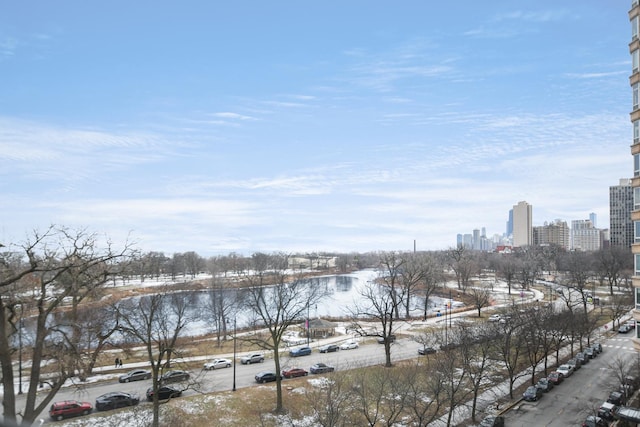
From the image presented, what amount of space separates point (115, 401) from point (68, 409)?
8.04ft

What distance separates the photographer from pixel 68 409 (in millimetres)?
24078

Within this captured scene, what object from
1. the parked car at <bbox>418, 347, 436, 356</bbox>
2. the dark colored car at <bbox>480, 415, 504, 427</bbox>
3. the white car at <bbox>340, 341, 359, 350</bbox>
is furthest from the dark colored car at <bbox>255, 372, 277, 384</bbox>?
the dark colored car at <bbox>480, 415, 504, 427</bbox>

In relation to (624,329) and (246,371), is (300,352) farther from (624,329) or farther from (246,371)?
(624,329)

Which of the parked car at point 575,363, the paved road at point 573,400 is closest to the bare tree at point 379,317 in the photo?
the paved road at point 573,400

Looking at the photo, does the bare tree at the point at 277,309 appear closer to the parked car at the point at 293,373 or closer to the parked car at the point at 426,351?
the parked car at the point at 293,373

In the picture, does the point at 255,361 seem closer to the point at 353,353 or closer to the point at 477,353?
the point at 353,353

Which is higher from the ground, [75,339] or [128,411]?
[75,339]

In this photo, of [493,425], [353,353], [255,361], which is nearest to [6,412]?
[493,425]

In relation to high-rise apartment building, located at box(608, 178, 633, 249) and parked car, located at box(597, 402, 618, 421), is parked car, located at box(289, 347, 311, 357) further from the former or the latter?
high-rise apartment building, located at box(608, 178, 633, 249)

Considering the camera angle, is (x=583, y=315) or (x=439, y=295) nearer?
(x=583, y=315)

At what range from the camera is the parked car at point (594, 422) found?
22062 millimetres

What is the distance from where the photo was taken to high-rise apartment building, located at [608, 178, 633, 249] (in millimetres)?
146625

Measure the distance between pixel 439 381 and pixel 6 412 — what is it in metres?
17.7

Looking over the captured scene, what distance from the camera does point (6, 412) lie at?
13898mm
